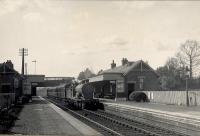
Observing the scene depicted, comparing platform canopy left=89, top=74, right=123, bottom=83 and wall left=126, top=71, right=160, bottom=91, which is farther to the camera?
wall left=126, top=71, right=160, bottom=91

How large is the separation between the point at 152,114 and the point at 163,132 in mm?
5820

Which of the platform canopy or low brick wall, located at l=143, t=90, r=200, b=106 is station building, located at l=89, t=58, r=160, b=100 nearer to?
the platform canopy

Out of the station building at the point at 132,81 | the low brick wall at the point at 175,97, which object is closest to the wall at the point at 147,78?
the station building at the point at 132,81

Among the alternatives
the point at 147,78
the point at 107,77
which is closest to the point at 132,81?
the point at 147,78

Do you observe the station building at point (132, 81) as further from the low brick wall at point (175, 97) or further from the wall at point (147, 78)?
the low brick wall at point (175, 97)

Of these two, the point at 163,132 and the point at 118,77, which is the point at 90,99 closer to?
the point at 163,132

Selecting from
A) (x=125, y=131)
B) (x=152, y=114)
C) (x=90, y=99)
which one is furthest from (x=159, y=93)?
(x=125, y=131)

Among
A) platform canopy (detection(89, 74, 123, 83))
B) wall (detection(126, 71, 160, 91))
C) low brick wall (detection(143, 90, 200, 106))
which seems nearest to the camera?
low brick wall (detection(143, 90, 200, 106))

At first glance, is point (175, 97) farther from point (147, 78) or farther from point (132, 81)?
point (147, 78)

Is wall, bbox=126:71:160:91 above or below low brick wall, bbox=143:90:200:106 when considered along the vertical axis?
above

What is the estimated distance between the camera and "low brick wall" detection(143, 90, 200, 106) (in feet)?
152

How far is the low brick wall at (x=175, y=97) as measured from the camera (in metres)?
46.4

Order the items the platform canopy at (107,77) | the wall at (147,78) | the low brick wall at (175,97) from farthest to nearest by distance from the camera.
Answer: the wall at (147,78) < the platform canopy at (107,77) < the low brick wall at (175,97)

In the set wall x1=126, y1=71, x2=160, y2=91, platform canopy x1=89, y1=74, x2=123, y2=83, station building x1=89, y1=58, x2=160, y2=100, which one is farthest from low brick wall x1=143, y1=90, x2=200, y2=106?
wall x1=126, y1=71, x2=160, y2=91
